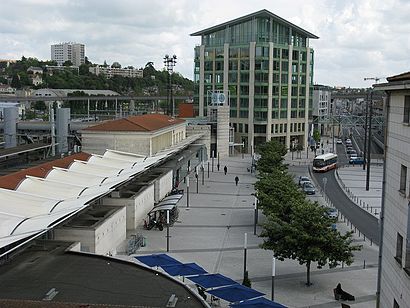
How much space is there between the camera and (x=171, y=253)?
31.1m

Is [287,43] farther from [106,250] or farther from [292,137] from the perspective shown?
[106,250]

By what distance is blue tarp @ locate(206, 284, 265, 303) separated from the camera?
21328 mm

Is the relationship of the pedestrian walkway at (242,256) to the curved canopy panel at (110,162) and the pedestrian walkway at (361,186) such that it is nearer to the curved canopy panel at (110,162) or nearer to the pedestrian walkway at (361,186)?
the curved canopy panel at (110,162)

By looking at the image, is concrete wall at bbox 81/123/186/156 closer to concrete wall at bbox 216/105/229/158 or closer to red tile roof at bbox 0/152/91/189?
red tile roof at bbox 0/152/91/189

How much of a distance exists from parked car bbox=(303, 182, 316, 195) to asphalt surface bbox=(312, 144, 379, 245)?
1.52 meters

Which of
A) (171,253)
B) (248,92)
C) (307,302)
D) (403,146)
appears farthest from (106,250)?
(248,92)

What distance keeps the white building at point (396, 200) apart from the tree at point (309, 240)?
5.27 m

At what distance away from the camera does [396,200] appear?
18125 mm

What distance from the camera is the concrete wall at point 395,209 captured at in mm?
17047

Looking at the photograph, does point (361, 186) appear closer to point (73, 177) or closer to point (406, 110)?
point (73, 177)

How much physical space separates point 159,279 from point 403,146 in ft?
29.3

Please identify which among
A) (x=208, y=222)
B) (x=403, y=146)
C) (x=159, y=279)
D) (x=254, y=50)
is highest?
(x=254, y=50)

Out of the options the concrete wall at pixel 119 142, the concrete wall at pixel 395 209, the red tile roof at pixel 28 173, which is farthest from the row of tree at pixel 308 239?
the concrete wall at pixel 119 142

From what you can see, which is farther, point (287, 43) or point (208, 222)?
point (287, 43)
